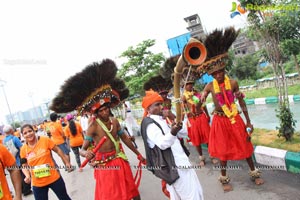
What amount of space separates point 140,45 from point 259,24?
30.9ft

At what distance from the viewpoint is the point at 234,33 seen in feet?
13.4

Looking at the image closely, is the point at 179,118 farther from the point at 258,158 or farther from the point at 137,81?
the point at 137,81

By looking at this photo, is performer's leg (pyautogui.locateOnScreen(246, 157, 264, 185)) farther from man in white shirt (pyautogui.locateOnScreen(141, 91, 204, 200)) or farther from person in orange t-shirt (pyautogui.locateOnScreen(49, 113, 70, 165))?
person in orange t-shirt (pyautogui.locateOnScreen(49, 113, 70, 165))

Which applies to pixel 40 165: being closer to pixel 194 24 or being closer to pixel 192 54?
pixel 192 54

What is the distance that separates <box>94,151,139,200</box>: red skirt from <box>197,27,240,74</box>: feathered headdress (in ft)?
6.44

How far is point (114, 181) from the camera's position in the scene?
3.42 meters

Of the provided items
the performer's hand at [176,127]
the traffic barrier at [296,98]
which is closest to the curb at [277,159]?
the performer's hand at [176,127]

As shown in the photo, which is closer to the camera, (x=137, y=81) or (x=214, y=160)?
(x=214, y=160)

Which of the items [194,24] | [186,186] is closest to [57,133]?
[186,186]

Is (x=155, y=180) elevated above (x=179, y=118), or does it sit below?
below

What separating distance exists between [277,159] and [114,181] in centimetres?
269

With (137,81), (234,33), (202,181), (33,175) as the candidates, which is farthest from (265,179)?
(137,81)

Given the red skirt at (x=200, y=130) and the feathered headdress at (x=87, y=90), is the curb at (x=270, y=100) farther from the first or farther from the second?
the feathered headdress at (x=87, y=90)

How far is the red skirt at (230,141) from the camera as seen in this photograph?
3902 millimetres
